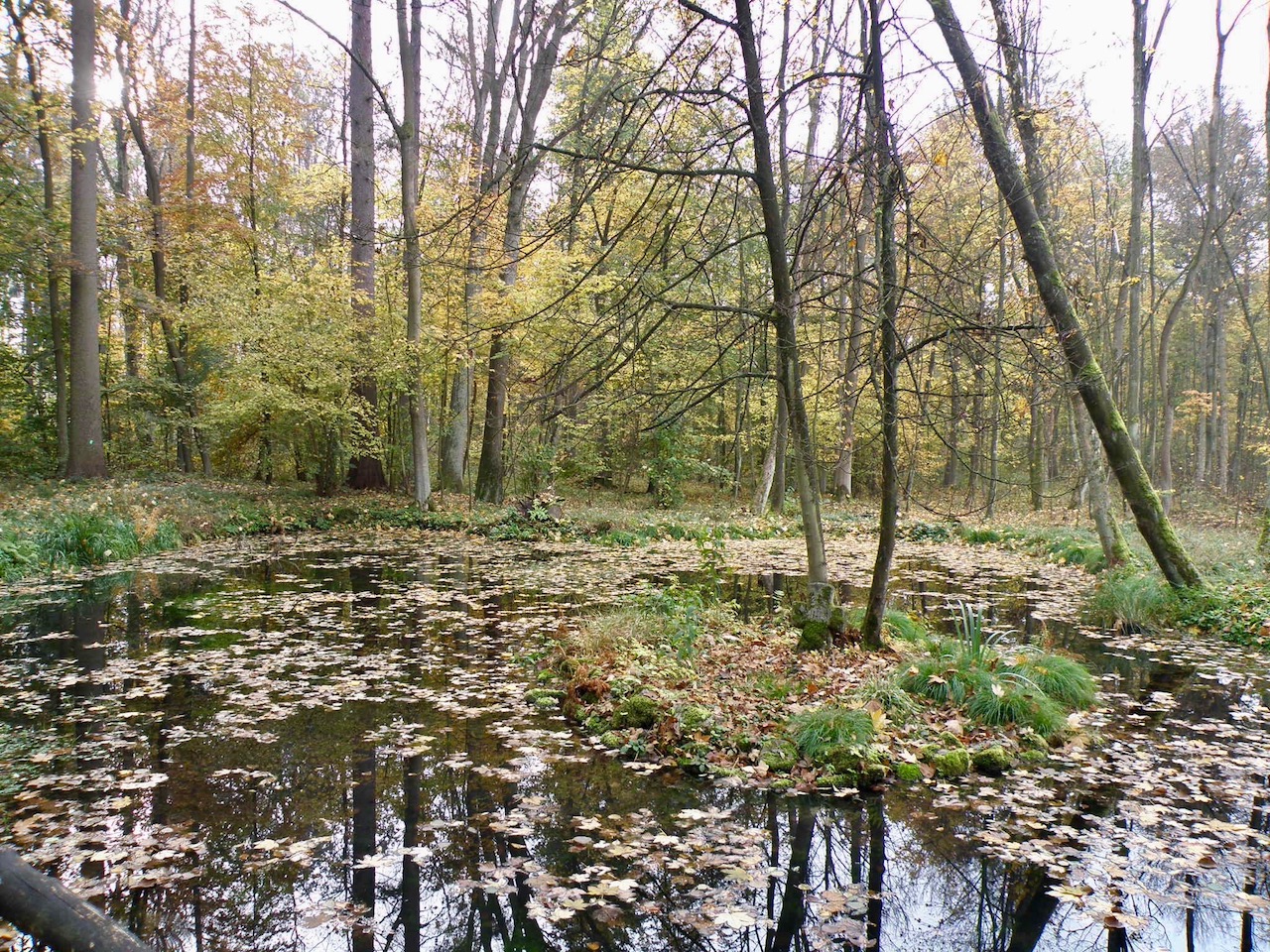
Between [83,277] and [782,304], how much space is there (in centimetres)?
1514

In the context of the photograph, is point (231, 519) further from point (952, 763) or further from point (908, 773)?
point (952, 763)

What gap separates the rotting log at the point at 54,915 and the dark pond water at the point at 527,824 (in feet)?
5.65

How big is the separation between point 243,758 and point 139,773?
0.49 meters

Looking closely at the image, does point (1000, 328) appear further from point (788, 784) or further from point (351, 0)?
point (351, 0)

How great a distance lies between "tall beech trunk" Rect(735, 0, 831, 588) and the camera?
16.8 feet

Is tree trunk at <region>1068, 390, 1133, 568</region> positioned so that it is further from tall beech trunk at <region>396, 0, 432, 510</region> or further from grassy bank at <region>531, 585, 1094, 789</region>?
tall beech trunk at <region>396, 0, 432, 510</region>

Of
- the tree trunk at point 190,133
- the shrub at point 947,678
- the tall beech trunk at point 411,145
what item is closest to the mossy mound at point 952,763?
the shrub at point 947,678

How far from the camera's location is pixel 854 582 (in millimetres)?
10383

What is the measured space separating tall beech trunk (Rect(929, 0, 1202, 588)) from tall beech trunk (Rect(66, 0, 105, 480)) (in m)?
15.7

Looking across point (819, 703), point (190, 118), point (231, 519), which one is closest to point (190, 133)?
point (190, 118)

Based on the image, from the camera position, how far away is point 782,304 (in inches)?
208

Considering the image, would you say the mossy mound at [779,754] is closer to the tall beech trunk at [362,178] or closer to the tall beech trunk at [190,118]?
the tall beech trunk at [362,178]

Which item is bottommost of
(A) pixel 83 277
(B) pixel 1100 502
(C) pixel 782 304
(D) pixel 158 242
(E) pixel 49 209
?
(B) pixel 1100 502

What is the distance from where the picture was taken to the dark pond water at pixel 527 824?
2764 mm
